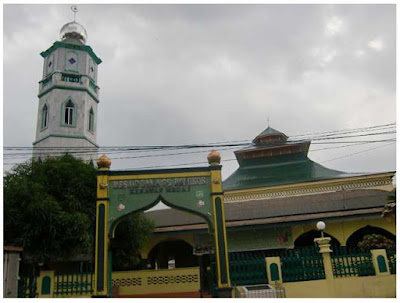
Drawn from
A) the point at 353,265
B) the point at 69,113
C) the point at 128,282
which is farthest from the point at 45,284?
the point at 69,113

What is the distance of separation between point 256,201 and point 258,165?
4113mm

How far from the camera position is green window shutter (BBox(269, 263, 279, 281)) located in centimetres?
1033

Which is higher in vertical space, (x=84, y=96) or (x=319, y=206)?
(x=84, y=96)

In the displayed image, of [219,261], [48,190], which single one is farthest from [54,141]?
[219,261]

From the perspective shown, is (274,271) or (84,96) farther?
(84,96)

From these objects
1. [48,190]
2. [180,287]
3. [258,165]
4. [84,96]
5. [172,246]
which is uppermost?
[84,96]

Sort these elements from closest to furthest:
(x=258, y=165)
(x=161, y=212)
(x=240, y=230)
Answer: (x=240, y=230), (x=161, y=212), (x=258, y=165)

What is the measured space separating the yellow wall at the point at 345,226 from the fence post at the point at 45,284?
9.96 m

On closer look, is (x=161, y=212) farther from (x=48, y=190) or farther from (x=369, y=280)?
(x=369, y=280)

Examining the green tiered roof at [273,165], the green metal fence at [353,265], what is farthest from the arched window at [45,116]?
the green metal fence at [353,265]

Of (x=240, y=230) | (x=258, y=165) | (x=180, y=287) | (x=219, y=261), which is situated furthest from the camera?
(x=258, y=165)

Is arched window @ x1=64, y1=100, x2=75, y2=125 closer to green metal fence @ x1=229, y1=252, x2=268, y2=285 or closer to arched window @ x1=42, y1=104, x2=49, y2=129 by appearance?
arched window @ x1=42, y1=104, x2=49, y2=129

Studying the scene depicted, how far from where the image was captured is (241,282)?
10.4m

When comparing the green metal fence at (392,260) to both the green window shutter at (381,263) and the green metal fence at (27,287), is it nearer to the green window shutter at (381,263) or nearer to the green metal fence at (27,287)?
the green window shutter at (381,263)
